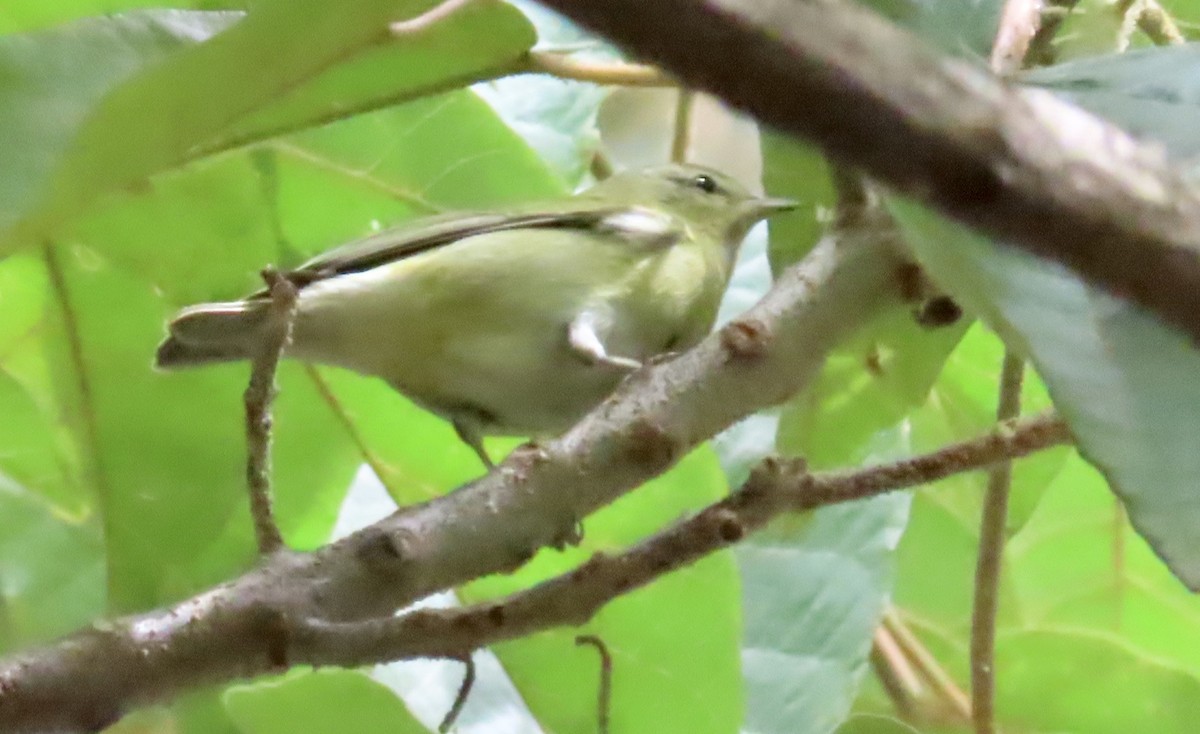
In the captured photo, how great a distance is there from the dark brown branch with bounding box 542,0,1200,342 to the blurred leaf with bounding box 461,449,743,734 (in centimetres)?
74

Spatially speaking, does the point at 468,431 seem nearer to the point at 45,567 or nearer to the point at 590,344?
the point at 590,344

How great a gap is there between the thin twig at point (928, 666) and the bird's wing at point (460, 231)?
0.39m

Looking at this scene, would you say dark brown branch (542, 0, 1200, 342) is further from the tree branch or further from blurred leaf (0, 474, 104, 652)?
blurred leaf (0, 474, 104, 652)

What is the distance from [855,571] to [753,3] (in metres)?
0.97

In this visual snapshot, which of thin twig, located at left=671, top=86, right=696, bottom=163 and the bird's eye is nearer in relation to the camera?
thin twig, located at left=671, top=86, right=696, bottom=163

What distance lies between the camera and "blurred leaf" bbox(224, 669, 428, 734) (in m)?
0.80

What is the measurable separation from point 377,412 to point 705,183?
1.77 ft

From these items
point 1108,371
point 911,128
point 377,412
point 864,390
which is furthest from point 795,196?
point 911,128

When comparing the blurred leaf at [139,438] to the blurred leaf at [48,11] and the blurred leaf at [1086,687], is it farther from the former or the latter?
the blurred leaf at [1086,687]

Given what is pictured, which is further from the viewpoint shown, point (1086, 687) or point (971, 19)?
point (1086, 687)

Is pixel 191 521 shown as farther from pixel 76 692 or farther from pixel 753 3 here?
pixel 753 3

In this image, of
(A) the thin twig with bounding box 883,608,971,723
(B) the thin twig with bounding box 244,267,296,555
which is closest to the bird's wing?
(B) the thin twig with bounding box 244,267,296,555

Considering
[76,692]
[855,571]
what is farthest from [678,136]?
[76,692]

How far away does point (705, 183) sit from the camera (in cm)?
148
